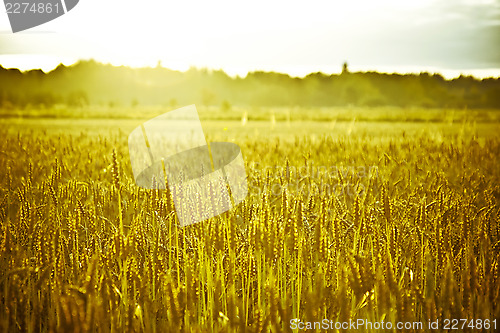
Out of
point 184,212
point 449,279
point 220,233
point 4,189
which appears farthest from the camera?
point 4,189

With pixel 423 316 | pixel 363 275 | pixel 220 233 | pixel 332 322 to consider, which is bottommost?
pixel 423 316

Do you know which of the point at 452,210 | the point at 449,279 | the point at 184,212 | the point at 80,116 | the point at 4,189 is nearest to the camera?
the point at 449,279

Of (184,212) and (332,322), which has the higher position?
(184,212)

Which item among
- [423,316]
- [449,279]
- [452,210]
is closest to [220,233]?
A: [449,279]

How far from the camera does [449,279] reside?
140 cm

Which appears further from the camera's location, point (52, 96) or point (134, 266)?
point (52, 96)

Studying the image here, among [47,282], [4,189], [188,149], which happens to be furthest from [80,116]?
[47,282]

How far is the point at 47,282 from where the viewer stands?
6.32 feet

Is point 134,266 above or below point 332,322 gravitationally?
above

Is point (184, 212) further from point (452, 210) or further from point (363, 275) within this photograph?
point (452, 210)

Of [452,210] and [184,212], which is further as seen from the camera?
[452,210]

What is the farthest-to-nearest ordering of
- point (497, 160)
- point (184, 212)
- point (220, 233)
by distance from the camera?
point (497, 160) < point (184, 212) < point (220, 233)

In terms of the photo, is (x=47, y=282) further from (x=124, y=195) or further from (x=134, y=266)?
(x=124, y=195)

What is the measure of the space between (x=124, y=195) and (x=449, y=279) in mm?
2595
